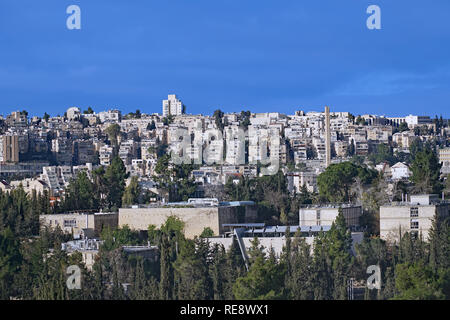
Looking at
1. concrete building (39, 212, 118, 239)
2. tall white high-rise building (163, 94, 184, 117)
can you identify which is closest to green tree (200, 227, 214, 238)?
concrete building (39, 212, 118, 239)

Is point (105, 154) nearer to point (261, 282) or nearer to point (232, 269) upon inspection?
point (232, 269)

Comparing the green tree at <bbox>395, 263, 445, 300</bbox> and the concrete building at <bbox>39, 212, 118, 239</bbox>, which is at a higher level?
the concrete building at <bbox>39, 212, 118, 239</bbox>

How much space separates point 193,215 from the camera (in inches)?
1410

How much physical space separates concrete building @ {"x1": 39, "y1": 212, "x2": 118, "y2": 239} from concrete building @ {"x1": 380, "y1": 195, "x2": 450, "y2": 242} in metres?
8.41

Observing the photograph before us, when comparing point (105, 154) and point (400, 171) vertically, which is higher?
point (105, 154)

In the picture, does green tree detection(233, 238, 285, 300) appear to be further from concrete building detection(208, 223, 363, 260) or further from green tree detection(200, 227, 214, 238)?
green tree detection(200, 227, 214, 238)

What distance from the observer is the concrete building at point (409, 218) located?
34219 millimetres

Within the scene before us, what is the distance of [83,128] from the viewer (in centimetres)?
8788

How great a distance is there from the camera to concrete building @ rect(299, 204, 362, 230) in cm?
3562

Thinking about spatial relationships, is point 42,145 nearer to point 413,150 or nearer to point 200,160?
point 200,160

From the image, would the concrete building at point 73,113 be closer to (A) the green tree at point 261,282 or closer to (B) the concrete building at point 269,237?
(B) the concrete building at point 269,237

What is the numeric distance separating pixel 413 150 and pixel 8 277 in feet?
152

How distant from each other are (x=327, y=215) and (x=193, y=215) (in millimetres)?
4020

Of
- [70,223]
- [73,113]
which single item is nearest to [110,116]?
[73,113]
